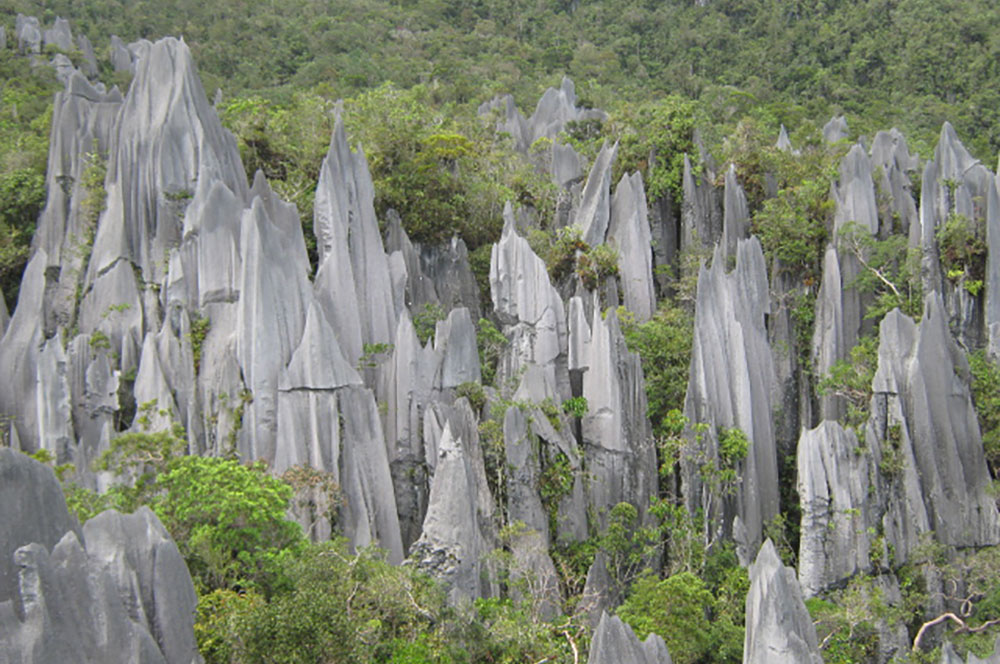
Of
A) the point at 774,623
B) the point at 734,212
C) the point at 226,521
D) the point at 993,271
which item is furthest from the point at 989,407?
the point at 226,521

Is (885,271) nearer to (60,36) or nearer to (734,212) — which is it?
(734,212)

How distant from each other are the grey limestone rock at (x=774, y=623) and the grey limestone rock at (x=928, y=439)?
8820mm

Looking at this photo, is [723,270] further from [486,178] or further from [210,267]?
[210,267]

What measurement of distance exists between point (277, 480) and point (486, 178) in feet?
48.6

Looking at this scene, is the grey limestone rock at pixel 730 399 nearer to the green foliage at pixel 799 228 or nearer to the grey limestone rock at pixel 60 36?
the green foliage at pixel 799 228

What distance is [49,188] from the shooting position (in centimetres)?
2619

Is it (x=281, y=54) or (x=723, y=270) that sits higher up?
(x=281, y=54)

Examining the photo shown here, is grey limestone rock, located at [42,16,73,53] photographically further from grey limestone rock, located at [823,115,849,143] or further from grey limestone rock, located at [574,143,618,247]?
grey limestone rock, located at [823,115,849,143]

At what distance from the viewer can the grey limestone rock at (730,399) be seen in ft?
71.9

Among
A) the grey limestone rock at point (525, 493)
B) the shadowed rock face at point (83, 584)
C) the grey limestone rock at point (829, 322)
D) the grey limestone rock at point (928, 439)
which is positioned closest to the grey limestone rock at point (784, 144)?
the grey limestone rock at point (829, 322)

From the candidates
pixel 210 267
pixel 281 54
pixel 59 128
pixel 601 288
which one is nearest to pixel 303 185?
pixel 210 267

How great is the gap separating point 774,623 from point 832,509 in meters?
8.46

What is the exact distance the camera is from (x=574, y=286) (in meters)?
26.2

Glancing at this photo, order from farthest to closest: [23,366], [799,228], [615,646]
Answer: [799,228] < [23,366] < [615,646]
